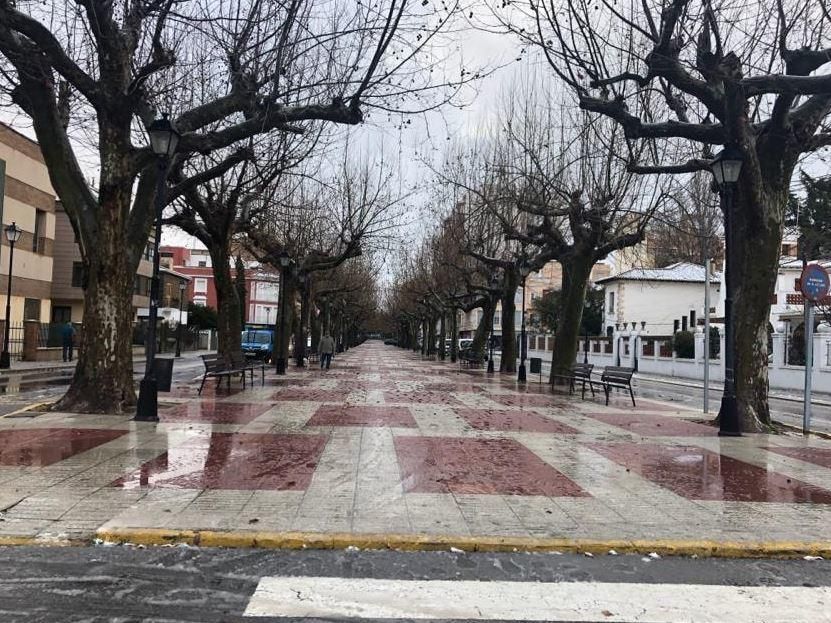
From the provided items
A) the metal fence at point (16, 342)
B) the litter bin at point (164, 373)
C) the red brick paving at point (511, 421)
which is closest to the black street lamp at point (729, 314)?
the red brick paving at point (511, 421)

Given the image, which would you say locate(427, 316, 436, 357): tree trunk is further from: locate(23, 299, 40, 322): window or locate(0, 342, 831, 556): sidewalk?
locate(0, 342, 831, 556): sidewalk

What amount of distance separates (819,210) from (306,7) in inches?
1225

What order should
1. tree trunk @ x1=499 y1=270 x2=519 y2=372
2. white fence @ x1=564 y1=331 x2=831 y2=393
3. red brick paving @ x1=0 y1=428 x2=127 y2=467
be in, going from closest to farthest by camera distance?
red brick paving @ x1=0 y1=428 x2=127 y2=467 < white fence @ x1=564 y1=331 x2=831 y2=393 < tree trunk @ x1=499 y1=270 x2=519 y2=372

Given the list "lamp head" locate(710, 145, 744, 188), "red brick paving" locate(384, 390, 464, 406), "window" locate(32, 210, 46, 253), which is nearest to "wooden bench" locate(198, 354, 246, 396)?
"red brick paving" locate(384, 390, 464, 406)

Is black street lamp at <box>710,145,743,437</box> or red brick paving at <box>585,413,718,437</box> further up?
black street lamp at <box>710,145,743,437</box>

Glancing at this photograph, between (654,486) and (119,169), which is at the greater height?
(119,169)

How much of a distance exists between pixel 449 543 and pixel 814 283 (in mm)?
9577

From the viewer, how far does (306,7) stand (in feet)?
37.0

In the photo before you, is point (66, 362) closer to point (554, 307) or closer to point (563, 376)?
point (563, 376)

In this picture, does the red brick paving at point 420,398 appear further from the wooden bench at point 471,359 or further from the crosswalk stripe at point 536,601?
the wooden bench at point 471,359

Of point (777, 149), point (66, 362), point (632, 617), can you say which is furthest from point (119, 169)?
point (66, 362)

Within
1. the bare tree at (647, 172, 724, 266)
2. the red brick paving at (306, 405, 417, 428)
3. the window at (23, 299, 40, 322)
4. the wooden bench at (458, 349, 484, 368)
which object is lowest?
the red brick paving at (306, 405, 417, 428)

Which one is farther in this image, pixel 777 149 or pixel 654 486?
pixel 777 149

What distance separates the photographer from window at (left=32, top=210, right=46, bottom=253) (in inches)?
1363
